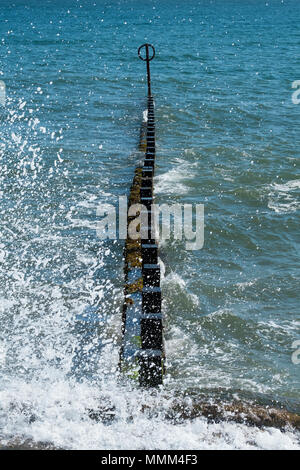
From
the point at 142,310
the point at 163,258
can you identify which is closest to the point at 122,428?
the point at 142,310

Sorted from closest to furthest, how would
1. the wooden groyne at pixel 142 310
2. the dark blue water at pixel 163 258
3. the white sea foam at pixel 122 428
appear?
the white sea foam at pixel 122 428 → the dark blue water at pixel 163 258 → the wooden groyne at pixel 142 310

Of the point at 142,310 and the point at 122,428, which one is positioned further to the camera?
the point at 142,310

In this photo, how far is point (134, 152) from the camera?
46.9 ft

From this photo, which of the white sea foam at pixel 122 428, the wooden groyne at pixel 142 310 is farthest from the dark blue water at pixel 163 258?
the wooden groyne at pixel 142 310

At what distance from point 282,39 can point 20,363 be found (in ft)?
142

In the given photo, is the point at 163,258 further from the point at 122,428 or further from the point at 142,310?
the point at 122,428

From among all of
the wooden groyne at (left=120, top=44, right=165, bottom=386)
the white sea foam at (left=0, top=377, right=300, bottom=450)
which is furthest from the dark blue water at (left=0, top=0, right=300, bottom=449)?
the wooden groyne at (left=120, top=44, right=165, bottom=386)

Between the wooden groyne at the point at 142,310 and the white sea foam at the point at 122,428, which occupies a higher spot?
the wooden groyne at the point at 142,310

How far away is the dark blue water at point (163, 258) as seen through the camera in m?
5.24

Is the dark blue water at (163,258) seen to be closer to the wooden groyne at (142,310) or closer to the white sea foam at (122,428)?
the white sea foam at (122,428)

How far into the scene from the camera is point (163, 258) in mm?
8633

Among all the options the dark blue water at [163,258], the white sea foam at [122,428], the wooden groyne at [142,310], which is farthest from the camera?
the wooden groyne at [142,310]

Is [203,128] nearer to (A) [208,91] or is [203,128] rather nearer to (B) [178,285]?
(A) [208,91]

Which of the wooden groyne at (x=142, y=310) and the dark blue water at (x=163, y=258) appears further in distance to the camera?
the wooden groyne at (x=142, y=310)
